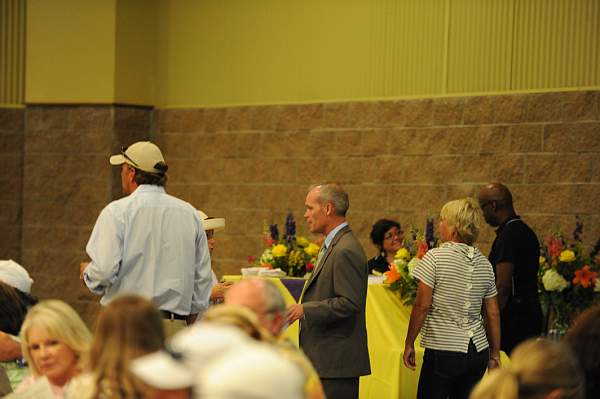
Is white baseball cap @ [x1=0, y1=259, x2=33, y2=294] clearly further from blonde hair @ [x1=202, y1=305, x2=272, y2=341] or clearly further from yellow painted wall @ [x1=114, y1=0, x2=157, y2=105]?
yellow painted wall @ [x1=114, y1=0, x2=157, y2=105]

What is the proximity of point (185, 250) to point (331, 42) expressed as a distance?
17.7 feet

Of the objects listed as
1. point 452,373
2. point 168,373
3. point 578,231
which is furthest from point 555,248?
point 168,373

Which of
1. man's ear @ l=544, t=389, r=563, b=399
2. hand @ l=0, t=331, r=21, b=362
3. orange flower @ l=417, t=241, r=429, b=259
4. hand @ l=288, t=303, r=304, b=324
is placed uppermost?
orange flower @ l=417, t=241, r=429, b=259

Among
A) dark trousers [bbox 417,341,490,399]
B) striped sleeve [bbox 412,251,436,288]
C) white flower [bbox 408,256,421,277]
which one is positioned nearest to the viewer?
dark trousers [bbox 417,341,490,399]

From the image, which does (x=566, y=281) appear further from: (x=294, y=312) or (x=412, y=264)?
(x=294, y=312)

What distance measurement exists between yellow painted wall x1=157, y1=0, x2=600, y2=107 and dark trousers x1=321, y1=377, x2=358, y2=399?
462 cm

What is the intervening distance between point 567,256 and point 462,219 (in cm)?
211

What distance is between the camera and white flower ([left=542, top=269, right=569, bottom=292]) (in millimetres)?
8273

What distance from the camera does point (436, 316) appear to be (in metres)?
6.44

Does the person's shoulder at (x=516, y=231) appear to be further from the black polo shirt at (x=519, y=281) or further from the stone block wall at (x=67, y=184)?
the stone block wall at (x=67, y=184)

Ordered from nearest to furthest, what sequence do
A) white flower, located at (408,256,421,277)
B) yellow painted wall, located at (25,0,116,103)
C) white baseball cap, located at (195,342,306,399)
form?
white baseball cap, located at (195,342,306,399)
white flower, located at (408,256,421,277)
yellow painted wall, located at (25,0,116,103)

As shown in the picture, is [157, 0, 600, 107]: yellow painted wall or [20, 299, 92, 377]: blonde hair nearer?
[20, 299, 92, 377]: blonde hair

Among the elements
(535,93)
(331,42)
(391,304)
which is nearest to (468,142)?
(535,93)

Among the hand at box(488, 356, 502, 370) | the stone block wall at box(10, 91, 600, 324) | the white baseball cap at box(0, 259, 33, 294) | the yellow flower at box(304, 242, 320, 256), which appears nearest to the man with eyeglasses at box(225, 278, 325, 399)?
the white baseball cap at box(0, 259, 33, 294)
